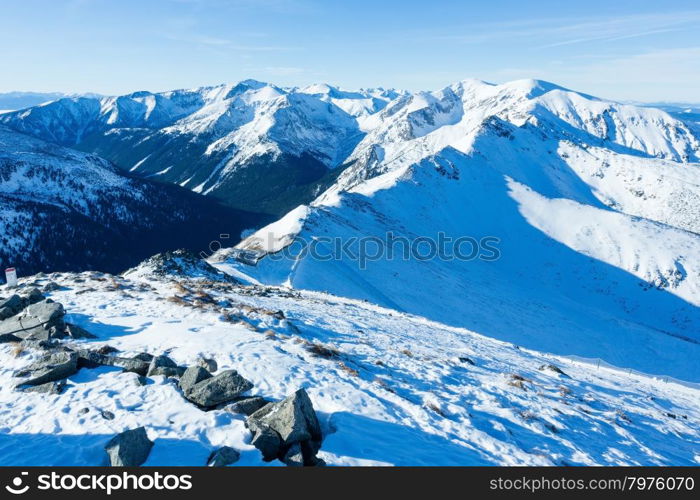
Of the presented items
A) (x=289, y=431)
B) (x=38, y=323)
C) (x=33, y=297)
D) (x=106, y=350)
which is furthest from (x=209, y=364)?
(x=33, y=297)

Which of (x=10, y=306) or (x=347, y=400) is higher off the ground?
(x=10, y=306)

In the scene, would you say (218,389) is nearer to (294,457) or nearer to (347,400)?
(294,457)

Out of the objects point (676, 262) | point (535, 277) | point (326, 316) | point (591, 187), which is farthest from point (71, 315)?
point (591, 187)

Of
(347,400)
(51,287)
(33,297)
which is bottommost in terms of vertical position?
(51,287)

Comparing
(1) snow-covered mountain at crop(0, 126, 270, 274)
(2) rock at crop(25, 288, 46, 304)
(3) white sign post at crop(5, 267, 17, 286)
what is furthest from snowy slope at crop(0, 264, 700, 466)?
(1) snow-covered mountain at crop(0, 126, 270, 274)
